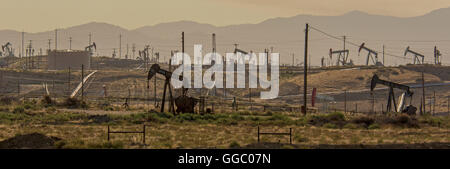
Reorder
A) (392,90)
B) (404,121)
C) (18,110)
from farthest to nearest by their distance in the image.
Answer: (392,90)
(18,110)
(404,121)

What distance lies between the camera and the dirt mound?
2355cm

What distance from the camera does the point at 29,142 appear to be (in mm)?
24156

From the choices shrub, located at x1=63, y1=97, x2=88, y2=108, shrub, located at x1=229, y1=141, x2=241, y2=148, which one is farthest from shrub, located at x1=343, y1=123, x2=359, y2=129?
shrub, located at x1=63, y1=97, x2=88, y2=108

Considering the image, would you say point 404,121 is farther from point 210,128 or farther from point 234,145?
Result: point 234,145

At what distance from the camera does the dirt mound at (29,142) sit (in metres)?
23.5

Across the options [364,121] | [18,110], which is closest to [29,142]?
[364,121]

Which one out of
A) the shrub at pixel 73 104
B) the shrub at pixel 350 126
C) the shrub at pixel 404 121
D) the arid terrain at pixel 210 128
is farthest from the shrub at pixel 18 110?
the shrub at pixel 404 121

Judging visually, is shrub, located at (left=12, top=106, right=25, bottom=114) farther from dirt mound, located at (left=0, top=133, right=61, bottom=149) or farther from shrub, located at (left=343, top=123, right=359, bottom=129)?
dirt mound, located at (left=0, top=133, right=61, bottom=149)

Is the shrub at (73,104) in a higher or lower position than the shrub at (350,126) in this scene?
higher

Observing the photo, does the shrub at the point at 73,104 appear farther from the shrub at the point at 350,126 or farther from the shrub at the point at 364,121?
the shrub at the point at 350,126
